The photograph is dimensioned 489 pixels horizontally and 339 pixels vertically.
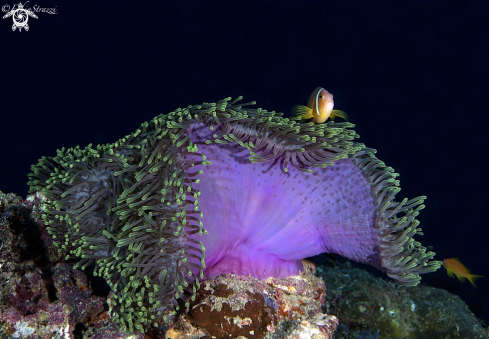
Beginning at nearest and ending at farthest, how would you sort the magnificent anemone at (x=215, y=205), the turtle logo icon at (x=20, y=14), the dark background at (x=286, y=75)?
the magnificent anemone at (x=215, y=205), the turtle logo icon at (x=20, y=14), the dark background at (x=286, y=75)

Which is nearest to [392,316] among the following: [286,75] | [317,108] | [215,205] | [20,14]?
[317,108]

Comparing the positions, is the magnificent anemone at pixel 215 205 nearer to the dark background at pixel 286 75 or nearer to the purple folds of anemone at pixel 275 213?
the purple folds of anemone at pixel 275 213

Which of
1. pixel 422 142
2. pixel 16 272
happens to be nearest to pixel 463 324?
pixel 16 272

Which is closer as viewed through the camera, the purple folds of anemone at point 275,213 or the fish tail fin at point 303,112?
the purple folds of anemone at point 275,213

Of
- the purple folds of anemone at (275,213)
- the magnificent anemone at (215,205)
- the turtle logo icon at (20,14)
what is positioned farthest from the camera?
the turtle logo icon at (20,14)

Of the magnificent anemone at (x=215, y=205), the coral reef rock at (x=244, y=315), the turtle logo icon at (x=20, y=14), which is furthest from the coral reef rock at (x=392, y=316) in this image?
the turtle logo icon at (x=20, y=14)

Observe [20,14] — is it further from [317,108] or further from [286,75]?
[317,108]

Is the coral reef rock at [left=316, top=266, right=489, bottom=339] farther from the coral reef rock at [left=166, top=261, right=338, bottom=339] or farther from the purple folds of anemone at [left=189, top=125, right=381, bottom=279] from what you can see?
the coral reef rock at [left=166, top=261, right=338, bottom=339]

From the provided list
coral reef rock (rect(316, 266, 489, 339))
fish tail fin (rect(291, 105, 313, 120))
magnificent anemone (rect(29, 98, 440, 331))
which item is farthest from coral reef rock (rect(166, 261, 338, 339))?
fish tail fin (rect(291, 105, 313, 120))
